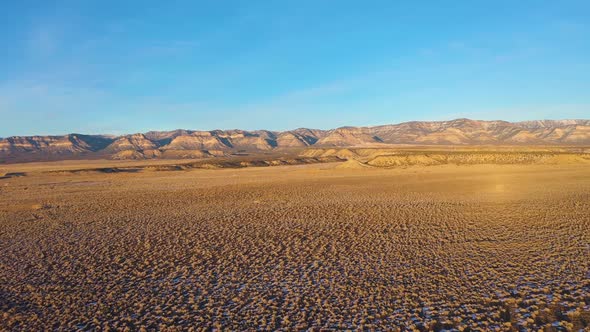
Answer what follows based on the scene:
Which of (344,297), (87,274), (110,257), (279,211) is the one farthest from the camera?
(279,211)

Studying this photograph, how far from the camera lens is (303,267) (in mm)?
10984

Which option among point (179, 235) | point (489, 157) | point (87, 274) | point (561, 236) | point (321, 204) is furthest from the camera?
→ point (489, 157)

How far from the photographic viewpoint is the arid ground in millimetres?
7762

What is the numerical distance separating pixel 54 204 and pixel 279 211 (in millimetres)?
15765

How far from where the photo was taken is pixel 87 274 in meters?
10.8

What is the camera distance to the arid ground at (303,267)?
7.76 metres

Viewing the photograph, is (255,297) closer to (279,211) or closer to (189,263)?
(189,263)

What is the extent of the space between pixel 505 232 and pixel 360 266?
22.7 feet

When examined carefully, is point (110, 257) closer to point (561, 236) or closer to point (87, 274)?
point (87, 274)

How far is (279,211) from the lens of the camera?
2025 cm

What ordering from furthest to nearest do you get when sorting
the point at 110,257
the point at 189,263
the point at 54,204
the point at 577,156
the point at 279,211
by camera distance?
the point at 577,156 → the point at 54,204 → the point at 279,211 → the point at 110,257 → the point at 189,263

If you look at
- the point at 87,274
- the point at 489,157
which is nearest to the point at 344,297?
the point at 87,274

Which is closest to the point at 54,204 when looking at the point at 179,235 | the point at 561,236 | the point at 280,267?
the point at 179,235

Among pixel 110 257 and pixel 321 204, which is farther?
pixel 321 204
